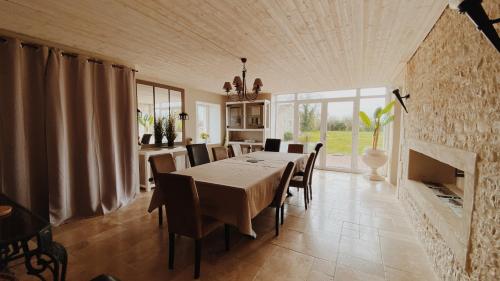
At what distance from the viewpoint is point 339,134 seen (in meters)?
5.93

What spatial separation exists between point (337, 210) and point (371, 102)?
360cm

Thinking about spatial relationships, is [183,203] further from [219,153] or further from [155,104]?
[155,104]

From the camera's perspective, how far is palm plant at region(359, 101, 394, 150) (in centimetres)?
472

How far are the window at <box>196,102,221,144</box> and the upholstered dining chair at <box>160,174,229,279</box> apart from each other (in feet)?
13.2

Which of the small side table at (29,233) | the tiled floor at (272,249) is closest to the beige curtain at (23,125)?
the tiled floor at (272,249)

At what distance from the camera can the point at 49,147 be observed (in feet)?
8.48

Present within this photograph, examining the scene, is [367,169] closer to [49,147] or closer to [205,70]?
[205,70]

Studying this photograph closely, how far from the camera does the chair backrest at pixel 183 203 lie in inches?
69.2

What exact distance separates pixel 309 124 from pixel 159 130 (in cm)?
418

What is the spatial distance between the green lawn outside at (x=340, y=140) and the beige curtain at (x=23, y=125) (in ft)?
18.7

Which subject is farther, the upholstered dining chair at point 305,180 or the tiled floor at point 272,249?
the upholstered dining chair at point 305,180

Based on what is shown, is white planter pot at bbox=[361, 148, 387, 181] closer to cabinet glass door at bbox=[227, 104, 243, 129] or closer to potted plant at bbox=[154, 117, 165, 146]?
cabinet glass door at bbox=[227, 104, 243, 129]

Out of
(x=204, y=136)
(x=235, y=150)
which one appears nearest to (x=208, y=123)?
(x=204, y=136)

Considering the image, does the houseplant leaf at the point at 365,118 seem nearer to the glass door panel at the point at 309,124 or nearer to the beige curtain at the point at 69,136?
the glass door panel at the point at 309,124
